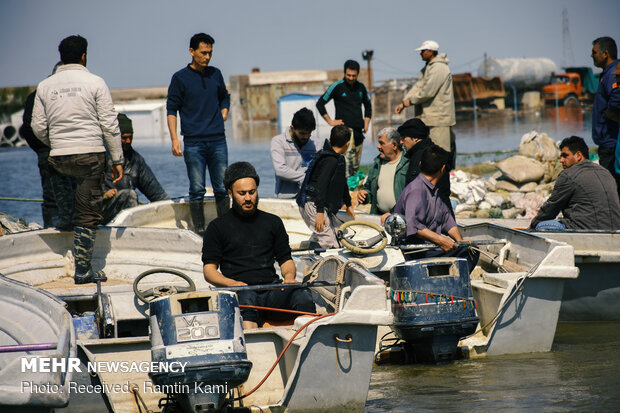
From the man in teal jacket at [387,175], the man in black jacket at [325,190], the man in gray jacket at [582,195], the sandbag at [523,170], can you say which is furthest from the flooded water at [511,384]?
the sandbag at [523,170]

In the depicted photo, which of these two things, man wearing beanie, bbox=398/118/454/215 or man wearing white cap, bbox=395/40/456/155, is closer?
man wearing beanie, bbox=398/118/454/215

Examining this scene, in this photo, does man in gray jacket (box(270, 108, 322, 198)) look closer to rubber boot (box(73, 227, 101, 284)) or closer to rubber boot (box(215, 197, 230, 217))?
rubber boot (box(215, 197, 230, 217))

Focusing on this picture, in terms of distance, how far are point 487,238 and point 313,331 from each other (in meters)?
3.54

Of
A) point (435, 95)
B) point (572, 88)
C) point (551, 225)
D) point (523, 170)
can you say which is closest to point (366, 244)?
point (551, 225)

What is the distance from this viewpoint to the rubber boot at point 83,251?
727cm

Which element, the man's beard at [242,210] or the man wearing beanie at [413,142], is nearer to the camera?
the man's beard at [242,210]

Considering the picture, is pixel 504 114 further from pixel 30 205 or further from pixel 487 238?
pixel 487 238

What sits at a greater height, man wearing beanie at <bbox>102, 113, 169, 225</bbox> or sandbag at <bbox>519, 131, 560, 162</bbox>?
man wearing beanie at <bbox>102, 113, 169, 225</bbox>

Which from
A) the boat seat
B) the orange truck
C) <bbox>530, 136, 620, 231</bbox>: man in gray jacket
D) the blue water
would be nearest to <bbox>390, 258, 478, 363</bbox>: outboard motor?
the boat seat

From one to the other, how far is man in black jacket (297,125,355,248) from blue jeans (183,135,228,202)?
140 centimetres

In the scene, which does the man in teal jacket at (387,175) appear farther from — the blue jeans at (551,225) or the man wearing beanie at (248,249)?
the man wearing beanie at (248,249)

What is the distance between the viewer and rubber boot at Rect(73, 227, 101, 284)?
7273 mm

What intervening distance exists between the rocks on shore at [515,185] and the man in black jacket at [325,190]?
15.9 ft

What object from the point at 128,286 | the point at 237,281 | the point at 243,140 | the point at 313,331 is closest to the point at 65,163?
the point at 128,286
